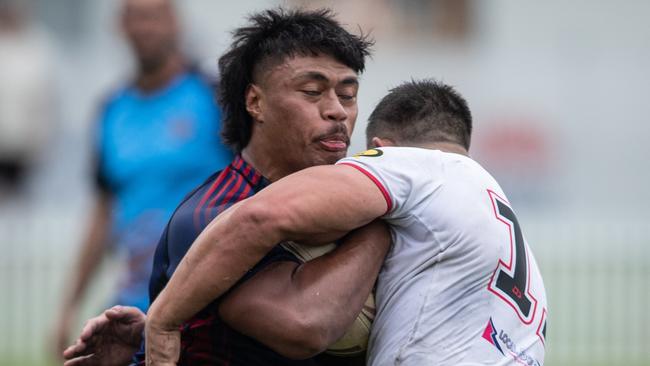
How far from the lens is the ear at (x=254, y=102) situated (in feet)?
14.0

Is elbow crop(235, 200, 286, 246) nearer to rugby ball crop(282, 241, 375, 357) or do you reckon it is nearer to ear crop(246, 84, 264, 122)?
rugby ball crop(282, 241, 375, 357)

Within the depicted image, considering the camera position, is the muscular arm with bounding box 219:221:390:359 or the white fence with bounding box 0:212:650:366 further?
the white fence with bounding box 0:212:650:366

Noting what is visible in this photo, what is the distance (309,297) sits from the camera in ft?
12.1

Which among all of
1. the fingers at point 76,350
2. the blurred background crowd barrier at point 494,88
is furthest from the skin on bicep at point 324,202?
the blurred background crowd barrier at point 494,88

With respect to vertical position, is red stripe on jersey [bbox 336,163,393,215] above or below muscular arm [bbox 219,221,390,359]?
above

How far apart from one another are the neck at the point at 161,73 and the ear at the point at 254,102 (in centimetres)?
301

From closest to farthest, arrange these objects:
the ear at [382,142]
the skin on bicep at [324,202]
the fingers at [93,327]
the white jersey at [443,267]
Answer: the skin on bicep at [324,202]
the white jersey at [443,267]
the ear at [382,142]
the fingers at [93,327]

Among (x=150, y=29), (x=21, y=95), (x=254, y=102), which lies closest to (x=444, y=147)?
(x=254, y=102)

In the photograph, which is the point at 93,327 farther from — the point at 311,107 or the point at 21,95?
the point at 21,95

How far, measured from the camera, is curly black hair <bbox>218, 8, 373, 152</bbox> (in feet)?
13.7

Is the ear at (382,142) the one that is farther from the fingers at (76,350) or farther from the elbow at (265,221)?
the fingers at (76,350)

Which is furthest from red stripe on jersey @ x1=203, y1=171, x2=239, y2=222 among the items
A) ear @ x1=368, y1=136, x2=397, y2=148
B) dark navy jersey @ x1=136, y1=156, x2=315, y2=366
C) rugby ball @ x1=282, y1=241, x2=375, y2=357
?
ear @ x1=368, y1=136, x2=397, y2=148

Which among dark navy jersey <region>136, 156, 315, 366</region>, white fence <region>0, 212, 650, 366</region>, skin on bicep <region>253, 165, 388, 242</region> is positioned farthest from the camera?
white fence <region>0, 212, 650, 366</region>

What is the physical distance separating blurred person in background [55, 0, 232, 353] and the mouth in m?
2.70
